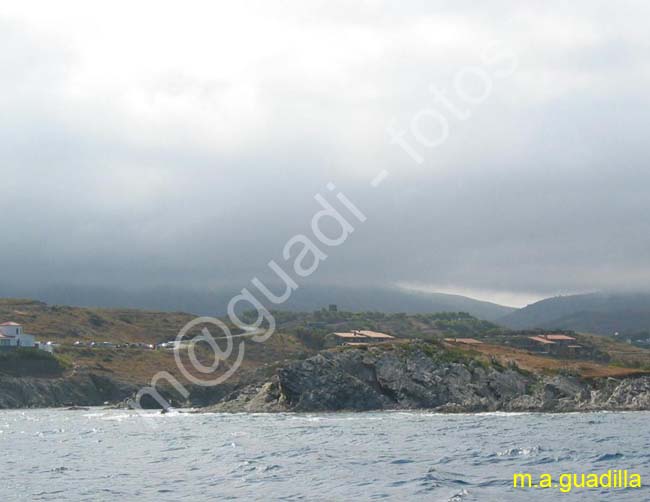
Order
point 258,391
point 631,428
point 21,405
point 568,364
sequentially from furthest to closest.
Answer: point 21,405 < point 568,364 < point 258,391 < point 631,428

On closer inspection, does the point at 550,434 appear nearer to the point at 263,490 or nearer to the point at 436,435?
the point at 436,435

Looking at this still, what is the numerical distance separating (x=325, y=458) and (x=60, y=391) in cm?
10549

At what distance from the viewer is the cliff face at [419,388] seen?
337 feet

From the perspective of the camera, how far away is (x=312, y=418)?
89.4 metres

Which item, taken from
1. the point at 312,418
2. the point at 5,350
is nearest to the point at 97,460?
the point at 312,418

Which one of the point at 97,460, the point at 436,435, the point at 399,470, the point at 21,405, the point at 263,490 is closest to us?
the point at 263,490

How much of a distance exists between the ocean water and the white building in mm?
84221

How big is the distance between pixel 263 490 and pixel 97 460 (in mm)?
18673

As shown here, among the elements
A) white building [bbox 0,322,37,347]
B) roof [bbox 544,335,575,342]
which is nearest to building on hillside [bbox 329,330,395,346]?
roof [bbox 544,335,575,342]

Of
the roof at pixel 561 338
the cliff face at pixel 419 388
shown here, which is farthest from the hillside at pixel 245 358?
the cliff face at pixel 419 388

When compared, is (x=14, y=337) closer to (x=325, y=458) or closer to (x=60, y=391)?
(x=60, y=391)

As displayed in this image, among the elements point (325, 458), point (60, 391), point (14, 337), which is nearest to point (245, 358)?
point (60, 391)

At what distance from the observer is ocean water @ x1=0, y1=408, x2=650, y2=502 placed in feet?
127

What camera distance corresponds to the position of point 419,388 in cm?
10912
